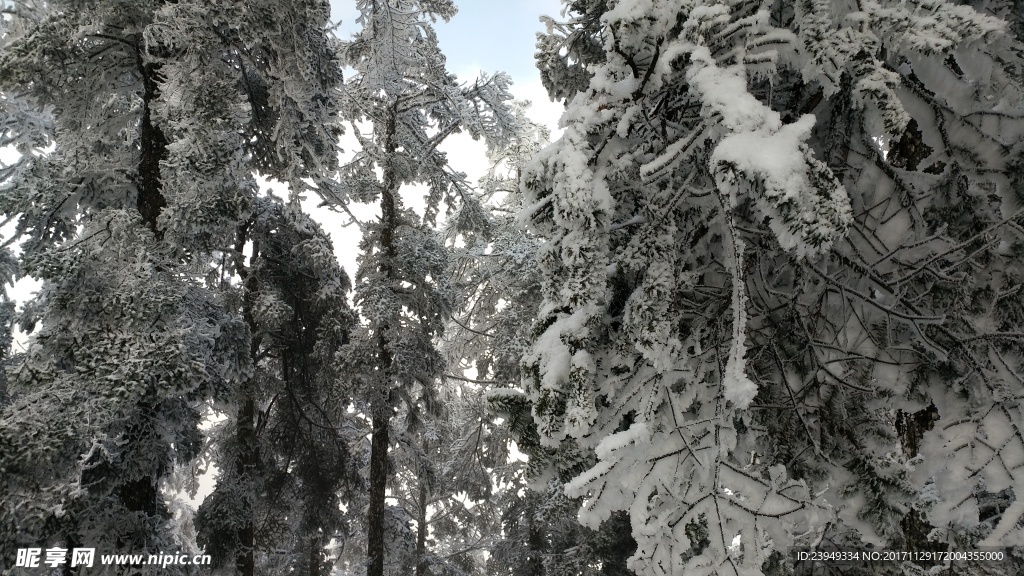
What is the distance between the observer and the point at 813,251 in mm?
1946

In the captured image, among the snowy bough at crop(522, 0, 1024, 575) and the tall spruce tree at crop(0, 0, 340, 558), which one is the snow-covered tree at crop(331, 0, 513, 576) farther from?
the snowy bough at crop(522, 0, 1024, 575)

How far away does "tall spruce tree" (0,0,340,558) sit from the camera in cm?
507

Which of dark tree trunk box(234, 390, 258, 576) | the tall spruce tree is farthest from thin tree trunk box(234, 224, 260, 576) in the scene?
the tall spruce tree

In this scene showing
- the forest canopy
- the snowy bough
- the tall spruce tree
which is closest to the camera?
the snowy bough

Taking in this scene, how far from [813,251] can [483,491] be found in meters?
14.3

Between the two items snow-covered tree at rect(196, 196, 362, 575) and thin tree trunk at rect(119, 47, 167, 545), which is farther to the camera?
snow-covered tree at rect(196, 196, 362, 575)

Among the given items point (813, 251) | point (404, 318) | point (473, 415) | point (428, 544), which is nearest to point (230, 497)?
point (404, 318)

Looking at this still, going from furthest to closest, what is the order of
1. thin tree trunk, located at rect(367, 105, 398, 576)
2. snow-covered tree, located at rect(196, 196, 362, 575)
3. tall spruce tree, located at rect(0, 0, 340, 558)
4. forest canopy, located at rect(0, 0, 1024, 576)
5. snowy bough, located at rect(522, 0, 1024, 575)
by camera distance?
1. thin tree trunk, located at rect(367, 105, 398, 576)
2. snow-covered tree, located at rect(196, 196, 362, 575)
3. tall spruce tree, located at rect(0, 0, 340, 558)
4. forest canopy, located at rect(0, 0, 1024, 576)
5. snowy bough, located at rect(522, 0, 1024, 575)

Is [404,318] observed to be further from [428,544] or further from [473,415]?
[428,544]

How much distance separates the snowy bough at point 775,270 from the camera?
225 centimetres

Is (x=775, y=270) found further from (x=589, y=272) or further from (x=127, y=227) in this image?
(x=127, y=227)

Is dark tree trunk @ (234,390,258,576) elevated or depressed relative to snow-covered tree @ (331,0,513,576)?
depressed

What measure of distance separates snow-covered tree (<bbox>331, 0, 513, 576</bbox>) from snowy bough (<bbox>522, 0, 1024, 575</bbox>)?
21.4ft

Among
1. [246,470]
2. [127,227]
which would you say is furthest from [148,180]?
[246,470]
